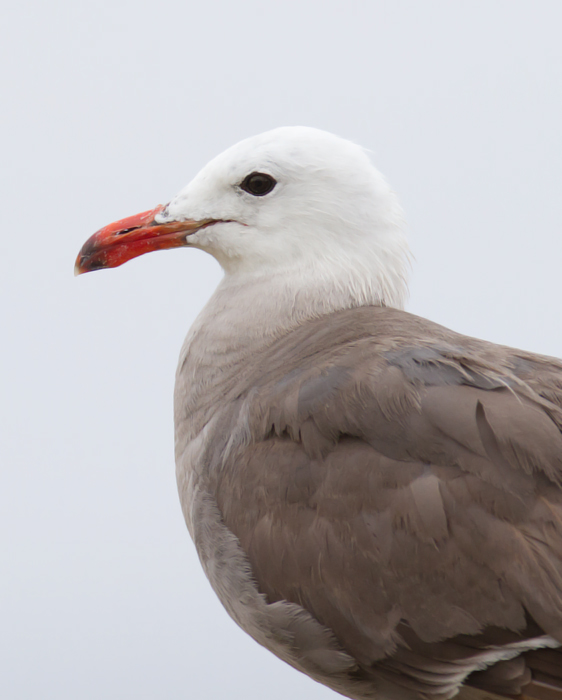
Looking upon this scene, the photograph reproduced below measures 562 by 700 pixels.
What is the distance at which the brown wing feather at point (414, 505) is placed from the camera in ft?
8.74

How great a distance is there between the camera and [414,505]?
2.73m

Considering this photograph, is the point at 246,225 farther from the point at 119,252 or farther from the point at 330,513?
the point at 330,513

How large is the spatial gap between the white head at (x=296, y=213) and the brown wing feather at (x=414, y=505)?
401 millimetres

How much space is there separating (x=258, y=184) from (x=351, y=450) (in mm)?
957

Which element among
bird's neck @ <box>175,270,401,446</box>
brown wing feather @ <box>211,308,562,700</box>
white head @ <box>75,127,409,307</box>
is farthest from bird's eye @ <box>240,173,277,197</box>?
brown wing feather @ <box>211,308,562,700</box>

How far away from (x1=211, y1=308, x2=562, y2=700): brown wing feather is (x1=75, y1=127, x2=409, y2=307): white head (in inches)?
15.8

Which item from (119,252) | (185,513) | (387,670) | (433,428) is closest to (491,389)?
(433,428)

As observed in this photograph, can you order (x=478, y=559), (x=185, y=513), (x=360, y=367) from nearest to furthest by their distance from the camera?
(x=478, y=559), (x=360, y=367), (x=185, y=513)

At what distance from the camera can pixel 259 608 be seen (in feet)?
9.64

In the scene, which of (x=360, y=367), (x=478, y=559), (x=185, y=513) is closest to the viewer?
(x=478, y=559)

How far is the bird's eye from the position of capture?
10.9 ft

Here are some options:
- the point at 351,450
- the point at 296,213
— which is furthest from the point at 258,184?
the point at 351,450

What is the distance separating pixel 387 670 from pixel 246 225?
1404 millimetres

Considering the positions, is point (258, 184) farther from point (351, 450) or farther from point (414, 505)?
point (414, 505)
